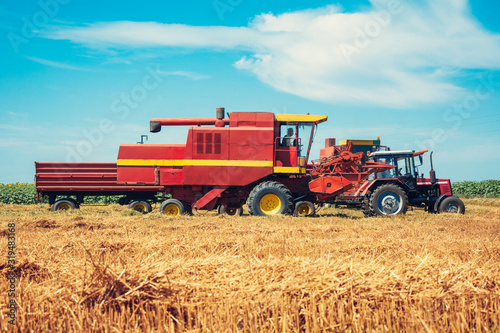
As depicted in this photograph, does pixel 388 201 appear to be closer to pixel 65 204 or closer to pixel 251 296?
pixel 251 296

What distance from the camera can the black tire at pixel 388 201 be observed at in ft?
41.9

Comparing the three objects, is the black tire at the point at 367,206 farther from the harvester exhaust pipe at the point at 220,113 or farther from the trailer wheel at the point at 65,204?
the trailer wheel at the point at 65,204

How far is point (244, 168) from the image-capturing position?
483 inches

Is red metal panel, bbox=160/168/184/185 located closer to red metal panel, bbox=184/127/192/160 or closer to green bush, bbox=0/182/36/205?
red metal panel, bbox=184/127/192/160

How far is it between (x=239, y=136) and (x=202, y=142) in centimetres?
109

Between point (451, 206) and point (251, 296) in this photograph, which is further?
point (451, 206)

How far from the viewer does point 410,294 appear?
3.79m

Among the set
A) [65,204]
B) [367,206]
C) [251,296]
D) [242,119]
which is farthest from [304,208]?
[251,296]

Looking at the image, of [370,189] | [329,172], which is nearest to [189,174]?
[329,172]

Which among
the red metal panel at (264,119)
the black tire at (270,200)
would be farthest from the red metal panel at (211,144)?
the black tire at (270,200)

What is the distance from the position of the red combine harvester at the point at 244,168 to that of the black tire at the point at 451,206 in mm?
2070

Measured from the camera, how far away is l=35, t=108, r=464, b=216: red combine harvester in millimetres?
12242

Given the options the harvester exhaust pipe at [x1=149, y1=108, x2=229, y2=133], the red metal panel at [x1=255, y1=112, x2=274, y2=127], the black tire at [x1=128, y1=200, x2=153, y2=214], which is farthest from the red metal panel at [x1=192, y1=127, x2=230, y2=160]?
the black tire at [x1=128, y1=200, x2=153, y2=214]

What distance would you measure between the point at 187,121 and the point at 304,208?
14.7ft
